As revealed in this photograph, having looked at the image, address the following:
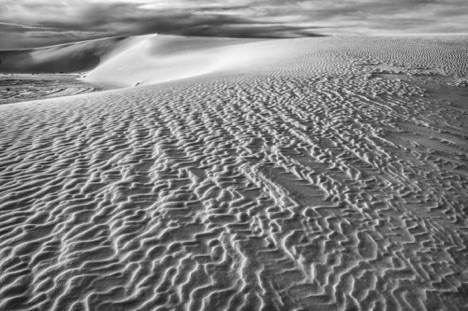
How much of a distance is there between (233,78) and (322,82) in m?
4.19

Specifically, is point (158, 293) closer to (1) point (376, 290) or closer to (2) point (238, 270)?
(2) point (238, 270)

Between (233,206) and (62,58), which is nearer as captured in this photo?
(233,206)

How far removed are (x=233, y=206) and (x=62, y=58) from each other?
7679cm

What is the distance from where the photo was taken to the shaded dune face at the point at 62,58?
68688 millimetres

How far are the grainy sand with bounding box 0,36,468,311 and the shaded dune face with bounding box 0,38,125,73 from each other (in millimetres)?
62515

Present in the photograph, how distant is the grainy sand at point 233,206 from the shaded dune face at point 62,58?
62515mm

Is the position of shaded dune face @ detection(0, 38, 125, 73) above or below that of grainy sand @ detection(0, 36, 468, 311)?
below

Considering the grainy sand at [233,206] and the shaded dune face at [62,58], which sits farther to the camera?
the shaded dune face at [62,58]

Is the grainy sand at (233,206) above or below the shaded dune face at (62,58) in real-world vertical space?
above

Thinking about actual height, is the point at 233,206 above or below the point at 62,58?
above

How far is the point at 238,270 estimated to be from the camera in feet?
15.7

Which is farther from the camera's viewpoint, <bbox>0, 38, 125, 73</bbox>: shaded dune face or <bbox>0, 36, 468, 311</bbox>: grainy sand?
<bbox>0, 38, 125, 73</bbox>: shaded dune face

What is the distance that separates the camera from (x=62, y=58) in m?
72.4

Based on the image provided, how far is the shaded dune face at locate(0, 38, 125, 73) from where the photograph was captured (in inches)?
2704
